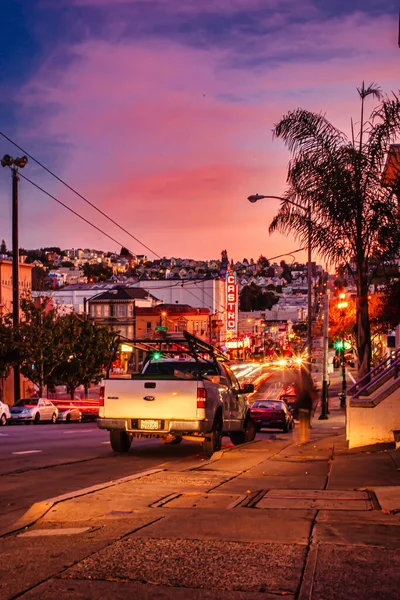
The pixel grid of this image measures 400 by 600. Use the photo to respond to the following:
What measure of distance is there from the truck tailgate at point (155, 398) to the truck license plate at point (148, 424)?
77 millimetres

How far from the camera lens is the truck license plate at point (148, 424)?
14.9 metres

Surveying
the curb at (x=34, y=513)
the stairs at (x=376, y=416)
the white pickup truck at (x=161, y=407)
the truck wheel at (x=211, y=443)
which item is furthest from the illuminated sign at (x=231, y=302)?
the curb at (x=34, y=513)

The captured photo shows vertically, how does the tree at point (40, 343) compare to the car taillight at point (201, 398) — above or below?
above

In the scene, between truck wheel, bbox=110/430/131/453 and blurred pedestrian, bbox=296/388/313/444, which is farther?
blurred pedestrian, bbox=296/388/313/444

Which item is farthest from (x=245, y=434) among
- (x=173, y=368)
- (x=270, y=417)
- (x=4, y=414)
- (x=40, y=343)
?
(x=40, y=343)

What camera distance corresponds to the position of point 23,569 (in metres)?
5.96

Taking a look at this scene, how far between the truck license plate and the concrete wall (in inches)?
165

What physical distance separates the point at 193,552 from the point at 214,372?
37.4 feet

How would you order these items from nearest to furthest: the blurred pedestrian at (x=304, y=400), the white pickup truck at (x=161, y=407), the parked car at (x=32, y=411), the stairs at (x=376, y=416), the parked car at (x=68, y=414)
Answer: the white pickup truck at (x=161, y=407) < the stairs at (x=376, y=416) < the blurred pedestrian at (x=304, y=400) < the parked car at (x=32, y=411) < the parked car at (x=68, y=414)

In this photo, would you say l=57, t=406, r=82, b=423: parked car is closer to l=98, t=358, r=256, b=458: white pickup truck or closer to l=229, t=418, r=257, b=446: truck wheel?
l=229, t=418, r=257, b=446: truck wheel

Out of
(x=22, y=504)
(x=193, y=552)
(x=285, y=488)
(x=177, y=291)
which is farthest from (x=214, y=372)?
(x=177, y=291)

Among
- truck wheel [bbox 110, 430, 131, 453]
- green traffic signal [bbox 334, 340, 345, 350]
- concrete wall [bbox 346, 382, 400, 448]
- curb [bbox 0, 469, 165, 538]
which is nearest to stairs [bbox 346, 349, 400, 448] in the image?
concrete wall [bbox 346, 382, 400, 448]

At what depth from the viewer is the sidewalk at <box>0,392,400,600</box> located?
5.38m

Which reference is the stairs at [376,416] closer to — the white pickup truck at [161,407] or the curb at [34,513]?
the white pickup truck at [161,407]
